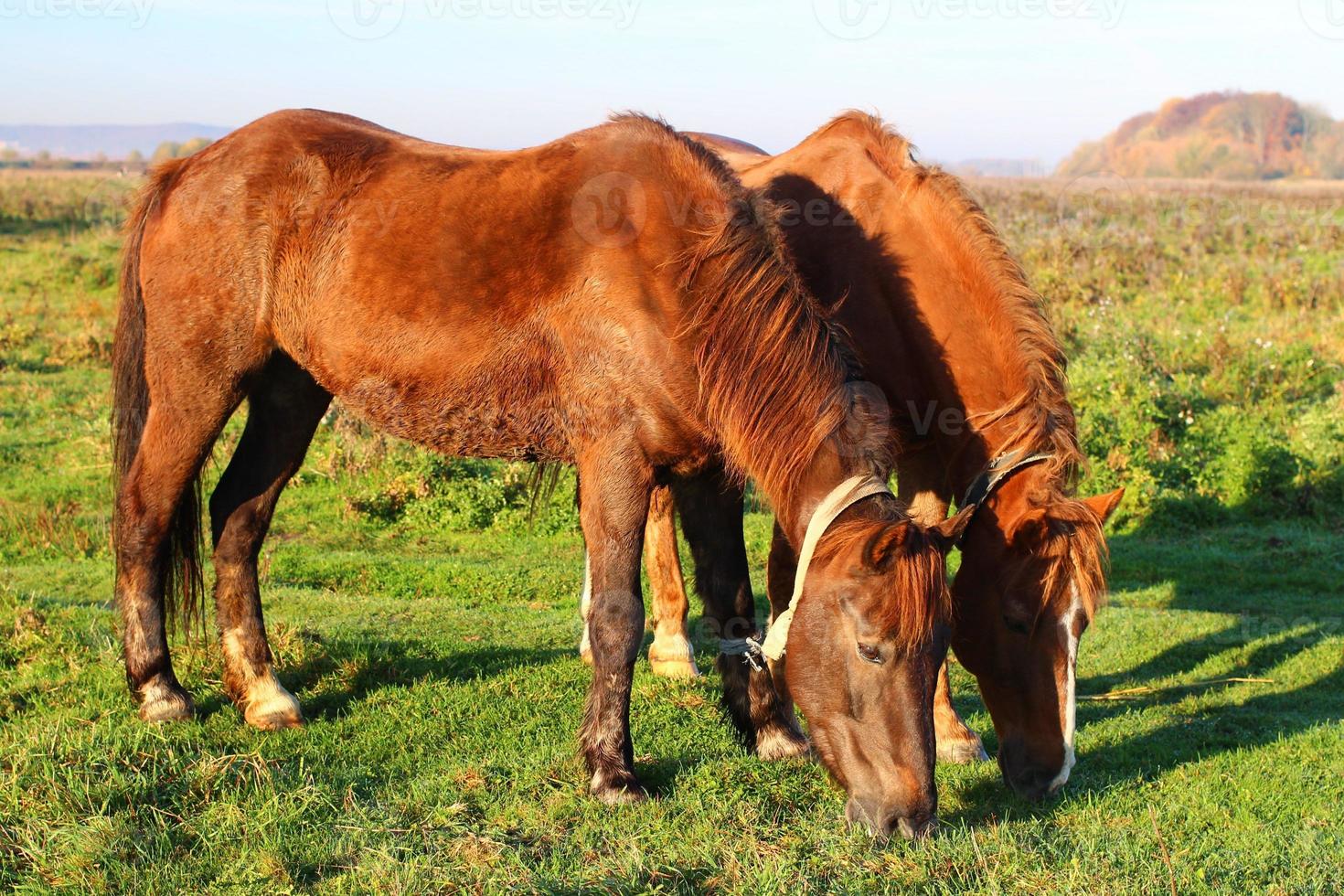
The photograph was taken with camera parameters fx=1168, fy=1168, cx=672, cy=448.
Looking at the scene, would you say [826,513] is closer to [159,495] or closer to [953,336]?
[953,336]

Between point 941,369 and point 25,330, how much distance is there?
12.7 metres

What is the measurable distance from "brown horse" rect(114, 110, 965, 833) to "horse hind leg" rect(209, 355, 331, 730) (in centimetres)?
1

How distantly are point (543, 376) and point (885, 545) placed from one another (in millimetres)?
1512

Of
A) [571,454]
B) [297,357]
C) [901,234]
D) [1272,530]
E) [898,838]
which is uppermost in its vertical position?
[901,234]

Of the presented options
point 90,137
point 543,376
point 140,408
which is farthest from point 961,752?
point 90,137

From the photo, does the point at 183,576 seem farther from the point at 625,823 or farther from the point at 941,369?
the point at 941,369

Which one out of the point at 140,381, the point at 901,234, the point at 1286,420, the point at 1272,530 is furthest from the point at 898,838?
the point at 1286,420

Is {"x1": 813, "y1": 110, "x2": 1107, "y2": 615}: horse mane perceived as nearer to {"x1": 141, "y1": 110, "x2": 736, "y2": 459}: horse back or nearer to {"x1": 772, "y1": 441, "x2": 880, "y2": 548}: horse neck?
{"x1": 772, "y1": 441, "x2": 880, "y2": 548}: horse neck

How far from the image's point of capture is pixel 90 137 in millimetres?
173500

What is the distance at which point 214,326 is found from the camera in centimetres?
484

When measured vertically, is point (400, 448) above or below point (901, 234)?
below

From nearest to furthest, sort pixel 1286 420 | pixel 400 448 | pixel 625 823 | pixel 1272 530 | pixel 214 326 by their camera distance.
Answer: pixel 625 823
pixel 214 326
pixel 1272 530
pixel 400 448
pixel 1286 420

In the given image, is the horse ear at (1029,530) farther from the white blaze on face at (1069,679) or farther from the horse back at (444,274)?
the horse back at (444,274)

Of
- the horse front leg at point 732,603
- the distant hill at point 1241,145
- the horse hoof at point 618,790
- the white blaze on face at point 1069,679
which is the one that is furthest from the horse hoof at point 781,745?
the distant hill at point 1241,145
